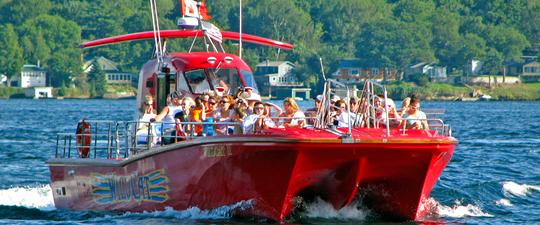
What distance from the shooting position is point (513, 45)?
16838cm

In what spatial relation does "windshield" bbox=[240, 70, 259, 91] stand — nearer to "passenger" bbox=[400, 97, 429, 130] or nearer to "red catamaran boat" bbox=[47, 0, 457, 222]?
"red catamaran boat" bbox=[47, 0, 457, 222]

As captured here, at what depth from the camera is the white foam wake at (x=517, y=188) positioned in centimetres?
2603

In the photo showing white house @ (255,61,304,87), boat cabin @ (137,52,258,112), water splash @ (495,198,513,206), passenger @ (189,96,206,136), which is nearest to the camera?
passenger @ (189,96,206,136)

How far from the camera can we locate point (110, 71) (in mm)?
152625

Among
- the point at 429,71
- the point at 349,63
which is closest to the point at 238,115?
the point at 429,71

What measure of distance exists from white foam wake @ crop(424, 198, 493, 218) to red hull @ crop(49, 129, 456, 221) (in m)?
1.36

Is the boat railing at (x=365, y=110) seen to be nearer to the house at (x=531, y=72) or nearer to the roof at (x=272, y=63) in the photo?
the roof at (x=272, y=63)

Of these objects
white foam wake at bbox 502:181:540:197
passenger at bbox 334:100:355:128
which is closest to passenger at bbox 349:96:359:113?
passenger at bbox 334:100:355:128

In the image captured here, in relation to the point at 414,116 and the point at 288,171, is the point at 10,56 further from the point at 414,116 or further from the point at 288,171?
the point at 288,171

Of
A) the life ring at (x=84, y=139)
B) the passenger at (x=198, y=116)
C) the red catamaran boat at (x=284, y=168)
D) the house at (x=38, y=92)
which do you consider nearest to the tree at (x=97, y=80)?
the house at (x=38, y=92)

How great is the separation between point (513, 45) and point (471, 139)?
124m

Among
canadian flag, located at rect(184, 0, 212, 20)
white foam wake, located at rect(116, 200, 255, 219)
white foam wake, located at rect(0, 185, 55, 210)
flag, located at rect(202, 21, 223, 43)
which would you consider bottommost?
white foam wake, located at rect(0, 185, 55, 210)

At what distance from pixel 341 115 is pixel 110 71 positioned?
134 metres

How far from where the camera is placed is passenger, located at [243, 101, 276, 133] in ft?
62.0
